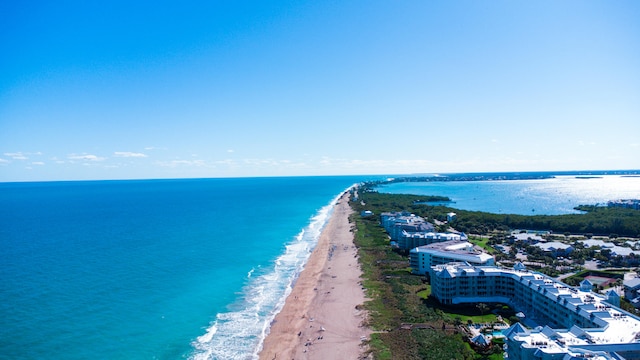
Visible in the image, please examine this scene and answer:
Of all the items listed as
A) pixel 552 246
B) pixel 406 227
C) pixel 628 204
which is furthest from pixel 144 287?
pixel 628 204

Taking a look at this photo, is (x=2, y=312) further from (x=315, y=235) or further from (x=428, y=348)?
(x=315, y=235)

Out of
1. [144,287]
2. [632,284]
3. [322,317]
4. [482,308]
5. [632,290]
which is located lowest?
[322,317]

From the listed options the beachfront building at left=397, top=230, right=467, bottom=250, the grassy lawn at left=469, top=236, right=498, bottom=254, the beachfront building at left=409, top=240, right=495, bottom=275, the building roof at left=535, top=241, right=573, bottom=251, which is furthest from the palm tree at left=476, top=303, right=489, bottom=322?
the building roof at left=535, top=241, right=573, bottom=251

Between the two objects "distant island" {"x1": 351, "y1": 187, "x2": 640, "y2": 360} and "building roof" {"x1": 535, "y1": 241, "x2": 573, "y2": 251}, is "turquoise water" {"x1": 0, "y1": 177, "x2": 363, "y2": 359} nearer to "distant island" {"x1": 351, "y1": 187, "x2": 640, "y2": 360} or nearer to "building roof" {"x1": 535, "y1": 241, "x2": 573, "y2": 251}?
"distant island" {"x1": 351, "y1": 187, "x2": 640, "y2": 360}

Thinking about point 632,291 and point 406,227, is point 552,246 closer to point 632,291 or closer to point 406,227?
point 406,227

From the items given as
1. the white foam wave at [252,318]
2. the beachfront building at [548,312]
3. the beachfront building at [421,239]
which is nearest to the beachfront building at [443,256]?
the beachfront building at [548,312]

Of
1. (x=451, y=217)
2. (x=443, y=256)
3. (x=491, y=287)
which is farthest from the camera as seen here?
(x=451, y=217)
